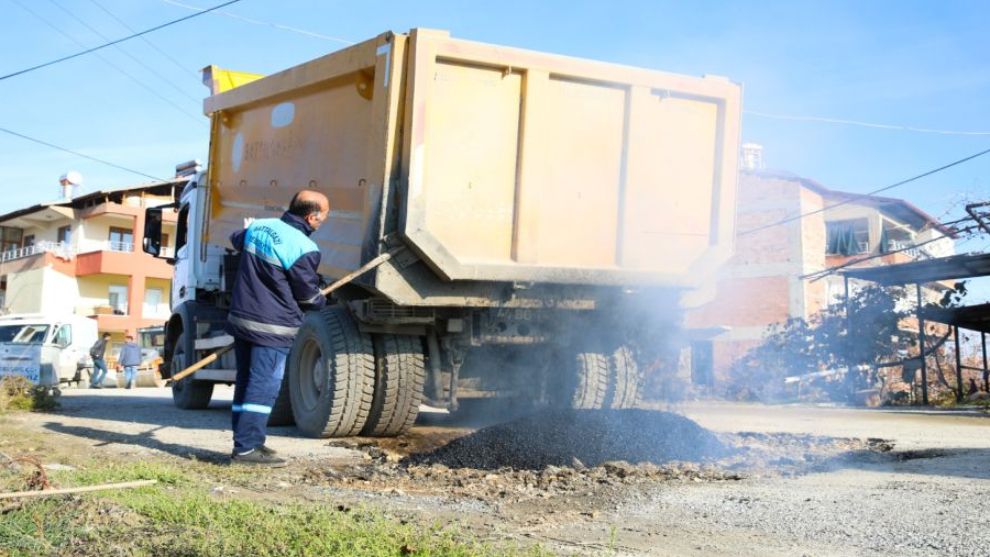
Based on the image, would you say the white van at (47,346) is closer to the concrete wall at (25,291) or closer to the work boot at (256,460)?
the work boot at (256,460)

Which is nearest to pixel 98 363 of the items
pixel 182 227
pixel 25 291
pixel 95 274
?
pixel 182 227

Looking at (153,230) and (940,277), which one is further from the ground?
(940,277)

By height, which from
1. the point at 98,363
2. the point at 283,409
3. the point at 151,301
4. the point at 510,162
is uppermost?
the point at 151,301

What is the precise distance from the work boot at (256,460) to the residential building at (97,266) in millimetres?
41139

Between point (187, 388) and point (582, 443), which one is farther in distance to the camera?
point (187, 388)

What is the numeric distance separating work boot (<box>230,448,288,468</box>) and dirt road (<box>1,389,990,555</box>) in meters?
0.12

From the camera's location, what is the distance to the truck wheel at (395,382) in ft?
22.7

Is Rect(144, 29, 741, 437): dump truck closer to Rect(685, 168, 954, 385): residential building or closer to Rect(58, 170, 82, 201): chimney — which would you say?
Rect(685, 168, 954, 385): residential building

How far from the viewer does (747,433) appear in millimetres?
7945

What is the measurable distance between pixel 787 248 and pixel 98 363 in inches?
879

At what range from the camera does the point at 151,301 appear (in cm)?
4553

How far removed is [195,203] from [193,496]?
23.4ft

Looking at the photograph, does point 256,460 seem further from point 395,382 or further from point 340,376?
point 395,382

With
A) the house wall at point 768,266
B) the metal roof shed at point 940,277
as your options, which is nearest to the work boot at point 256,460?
the metal roof shed at point 940,277
